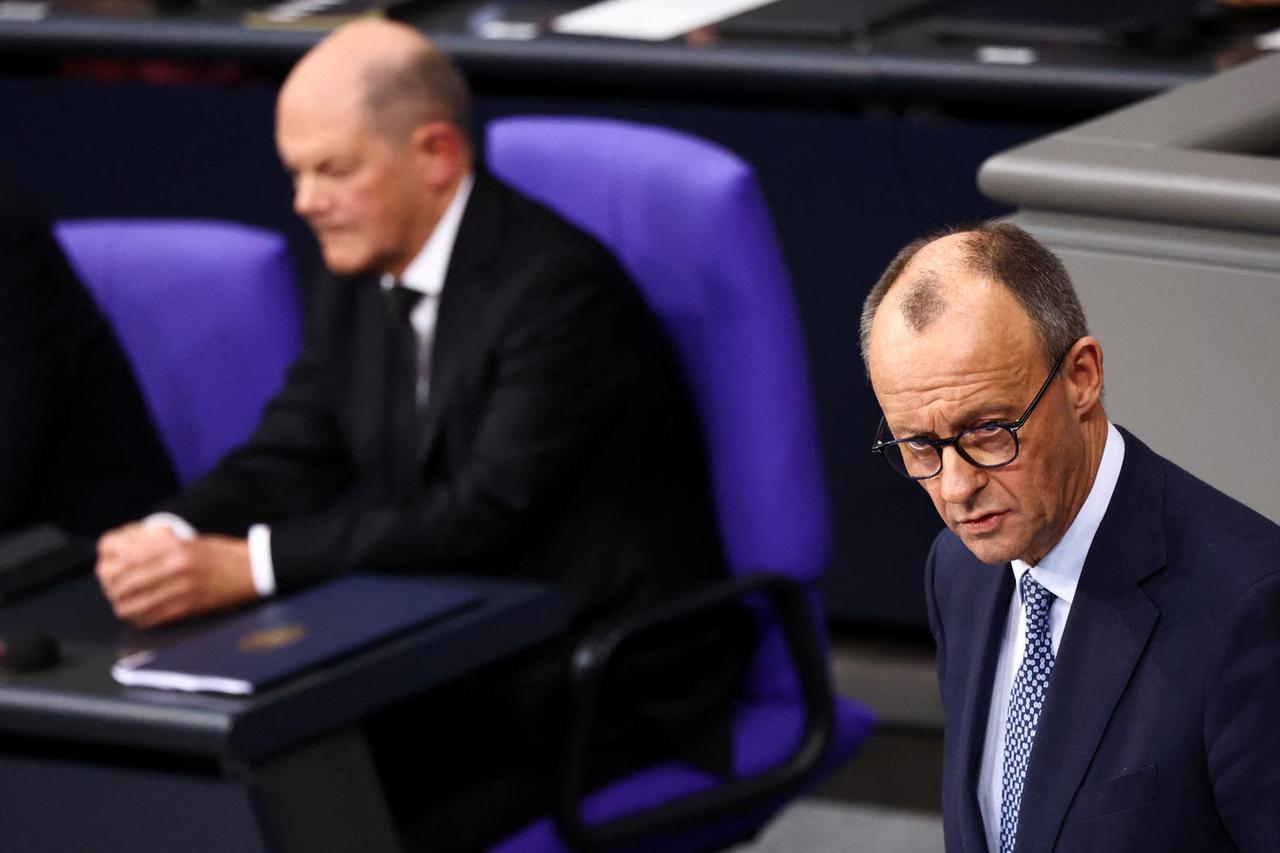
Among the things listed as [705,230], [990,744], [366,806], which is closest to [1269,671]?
[990,744]

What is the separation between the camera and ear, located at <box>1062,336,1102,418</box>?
1.37m

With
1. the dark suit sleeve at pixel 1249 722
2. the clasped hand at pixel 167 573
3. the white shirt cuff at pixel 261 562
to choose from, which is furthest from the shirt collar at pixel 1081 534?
the white shirt cuff at pixel 261 562

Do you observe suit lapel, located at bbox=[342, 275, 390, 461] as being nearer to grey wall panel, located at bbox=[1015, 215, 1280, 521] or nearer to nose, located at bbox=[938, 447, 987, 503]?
grey wall panel, located at bbox=[1015, 215, 1280, 521]

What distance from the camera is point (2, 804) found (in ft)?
7.45

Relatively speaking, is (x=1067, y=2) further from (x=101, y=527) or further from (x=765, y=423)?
(x=101, y=527)

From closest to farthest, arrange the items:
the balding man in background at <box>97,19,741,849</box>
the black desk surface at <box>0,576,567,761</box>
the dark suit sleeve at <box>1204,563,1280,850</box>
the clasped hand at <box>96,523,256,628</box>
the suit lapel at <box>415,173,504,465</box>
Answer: the dark suit sleeve at <box>1204,563,1280,850</box> → the black desk surface at <box>0,576,567,761</box> → the clasped hand at <box>96,523,256,628</box> → the balding man in background at <box>97,19,741,849</box> → the suit lapel at <box>415,173,504,465</box>

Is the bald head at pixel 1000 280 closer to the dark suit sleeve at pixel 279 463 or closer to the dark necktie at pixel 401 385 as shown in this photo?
the dark necktie at pixel 401 385

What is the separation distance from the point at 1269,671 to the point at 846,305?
7.21 ft

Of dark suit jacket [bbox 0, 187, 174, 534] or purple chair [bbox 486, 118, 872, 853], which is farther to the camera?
dark suit jacket [bbox 0, 187, 174, 534]

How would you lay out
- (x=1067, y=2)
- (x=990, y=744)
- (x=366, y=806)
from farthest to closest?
1. (x=1067, y=2)
2. (x=366, y=806)
3. (x=990, y=744)

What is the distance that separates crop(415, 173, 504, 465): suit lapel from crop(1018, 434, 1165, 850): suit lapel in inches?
54.7

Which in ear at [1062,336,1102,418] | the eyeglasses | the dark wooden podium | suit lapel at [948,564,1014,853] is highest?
ear at [1062,336,1102,418]

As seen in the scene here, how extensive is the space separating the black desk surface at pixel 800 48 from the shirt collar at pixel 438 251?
2.68 ft

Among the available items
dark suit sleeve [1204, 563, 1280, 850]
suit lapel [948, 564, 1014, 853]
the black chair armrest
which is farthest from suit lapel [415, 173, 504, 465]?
dark suit sleeve [1204, 563, 1280, 850]
